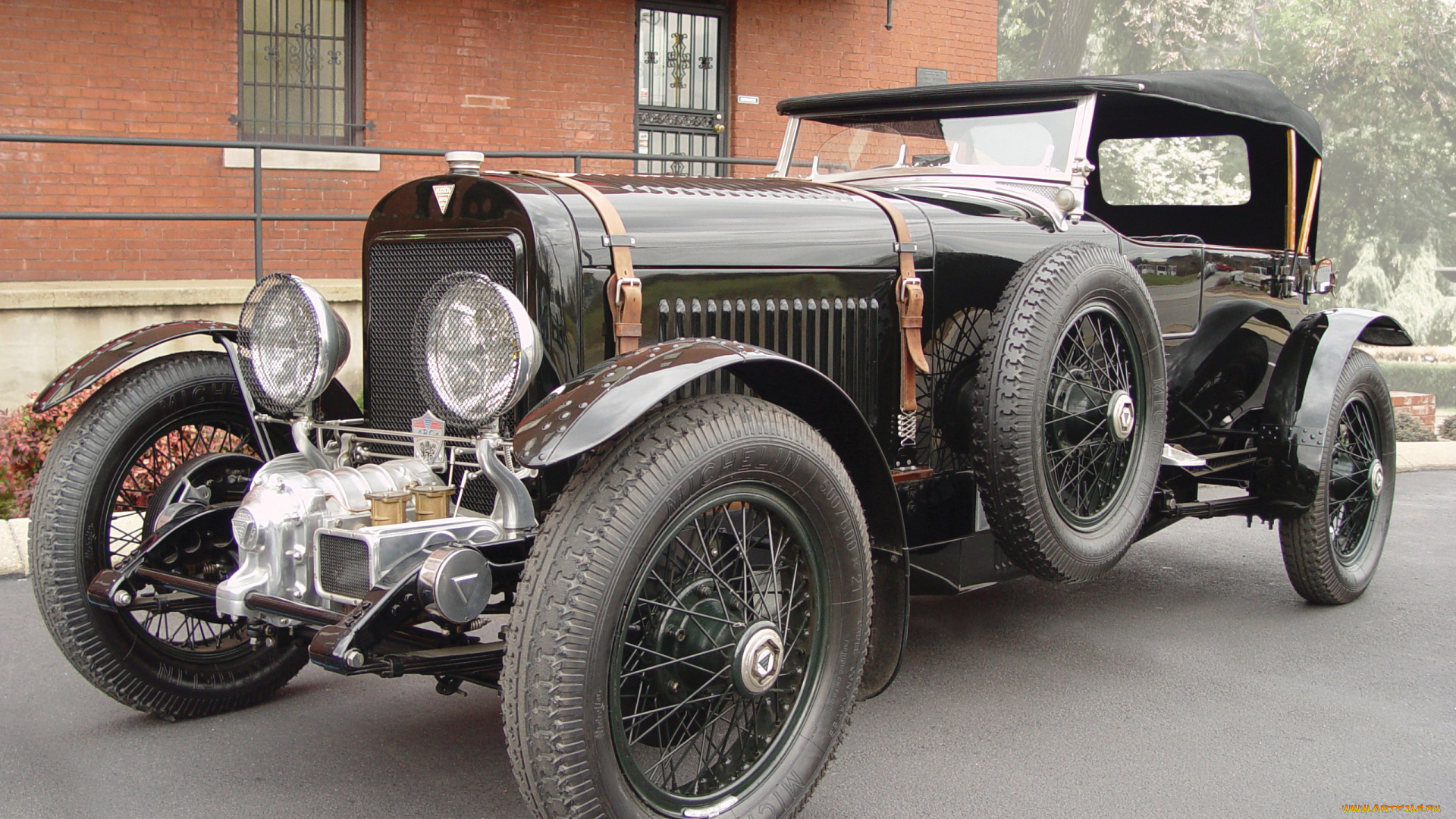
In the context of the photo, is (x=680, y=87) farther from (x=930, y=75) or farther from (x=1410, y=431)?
(x=1410, y=431)

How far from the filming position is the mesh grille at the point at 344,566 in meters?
2.53

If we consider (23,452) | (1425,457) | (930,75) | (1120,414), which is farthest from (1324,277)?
(930,75)

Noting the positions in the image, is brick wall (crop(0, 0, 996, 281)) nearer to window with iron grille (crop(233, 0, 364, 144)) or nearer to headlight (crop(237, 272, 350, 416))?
window with iron grille (crop(233, 0, 364, 144))

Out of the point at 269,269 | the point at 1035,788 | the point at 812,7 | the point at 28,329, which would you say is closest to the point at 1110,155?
the point at 812,7

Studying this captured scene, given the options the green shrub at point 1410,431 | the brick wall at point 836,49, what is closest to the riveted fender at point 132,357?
the brick wall at point 836,49

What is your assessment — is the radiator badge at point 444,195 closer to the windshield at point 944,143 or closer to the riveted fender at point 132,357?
the riveted fender at point 132,357

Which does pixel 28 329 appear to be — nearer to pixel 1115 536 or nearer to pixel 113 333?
pixel 113 333

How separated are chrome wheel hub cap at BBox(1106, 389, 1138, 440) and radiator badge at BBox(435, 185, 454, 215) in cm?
190

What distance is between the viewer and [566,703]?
2162mm

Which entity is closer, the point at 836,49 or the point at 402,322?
the point at 402,322

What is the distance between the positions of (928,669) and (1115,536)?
785mm

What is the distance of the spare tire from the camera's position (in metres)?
3.16

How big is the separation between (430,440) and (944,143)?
7.73 feet

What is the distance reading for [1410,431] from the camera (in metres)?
10.3
